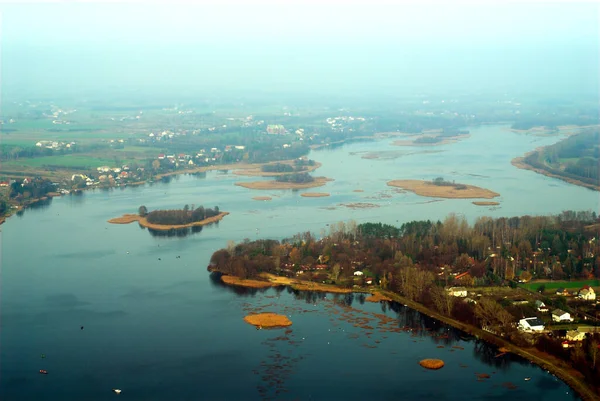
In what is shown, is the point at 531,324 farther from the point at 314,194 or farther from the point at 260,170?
the point at 260,170

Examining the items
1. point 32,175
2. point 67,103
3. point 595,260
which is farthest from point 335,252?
point 67,103

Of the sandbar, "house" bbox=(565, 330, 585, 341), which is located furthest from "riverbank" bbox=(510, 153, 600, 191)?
the sandbar

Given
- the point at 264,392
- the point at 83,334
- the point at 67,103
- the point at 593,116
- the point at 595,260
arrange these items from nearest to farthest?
the point at 264,392
the point at 83,334
the point at 595,260
the point at 593,116
the point at 67,103

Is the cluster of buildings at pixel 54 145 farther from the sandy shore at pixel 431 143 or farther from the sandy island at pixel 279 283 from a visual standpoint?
the sandy island at pixel 279 283

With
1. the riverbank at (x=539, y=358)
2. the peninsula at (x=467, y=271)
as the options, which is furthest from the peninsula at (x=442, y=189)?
the riverbank at (x=539, y=358)

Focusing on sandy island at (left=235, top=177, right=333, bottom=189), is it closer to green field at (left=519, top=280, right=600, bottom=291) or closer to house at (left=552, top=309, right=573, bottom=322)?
green field at (left=519, top=280, right=600, bottom=291)

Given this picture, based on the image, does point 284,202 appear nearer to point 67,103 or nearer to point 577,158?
point 577,158
